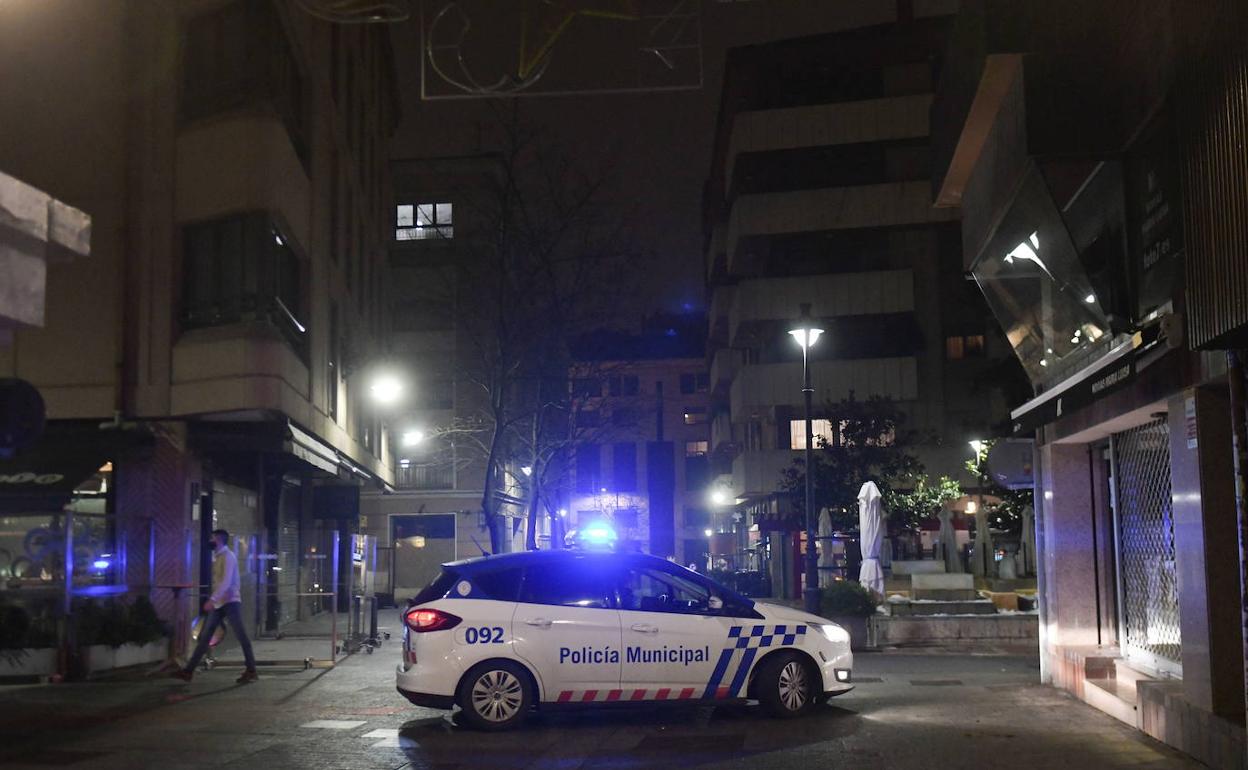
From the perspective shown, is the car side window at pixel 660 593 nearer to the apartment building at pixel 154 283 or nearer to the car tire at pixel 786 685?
the car tire at pixel 786 685

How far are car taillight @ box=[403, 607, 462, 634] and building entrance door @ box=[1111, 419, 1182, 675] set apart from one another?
21.3 ft

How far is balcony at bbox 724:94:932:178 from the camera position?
44.8 meters

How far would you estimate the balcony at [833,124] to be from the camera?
4484 cm

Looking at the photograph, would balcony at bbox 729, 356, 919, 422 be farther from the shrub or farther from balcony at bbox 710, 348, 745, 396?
the shrub

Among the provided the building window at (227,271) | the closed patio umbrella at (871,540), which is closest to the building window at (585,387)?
the closed patio umbrella at (871,540)

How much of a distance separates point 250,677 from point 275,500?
11.5 metres

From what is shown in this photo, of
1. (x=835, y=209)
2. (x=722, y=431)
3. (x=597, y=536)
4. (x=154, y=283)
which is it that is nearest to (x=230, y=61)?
(x=154, y=283)

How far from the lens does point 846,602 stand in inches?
821

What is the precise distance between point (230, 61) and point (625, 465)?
6328 centimetres

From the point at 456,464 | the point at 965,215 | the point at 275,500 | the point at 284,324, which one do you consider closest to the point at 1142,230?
the point at 965,215

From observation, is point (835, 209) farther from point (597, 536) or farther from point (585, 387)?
point (597, 536)

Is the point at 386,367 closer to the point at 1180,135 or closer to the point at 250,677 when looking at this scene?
the point at 250,677

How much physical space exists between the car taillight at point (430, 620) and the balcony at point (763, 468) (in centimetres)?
3443

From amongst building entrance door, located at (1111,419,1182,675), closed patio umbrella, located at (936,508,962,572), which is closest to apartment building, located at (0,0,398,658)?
building entrance door, located at (1111,419,1182,675)
